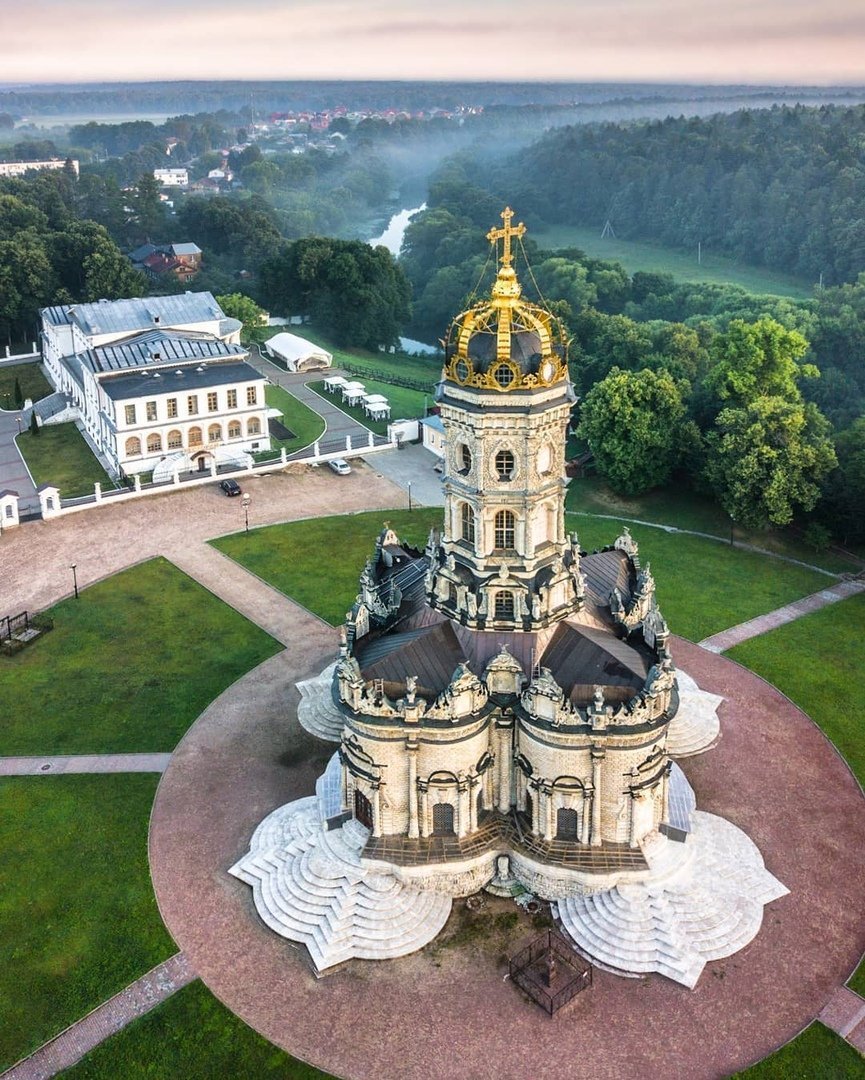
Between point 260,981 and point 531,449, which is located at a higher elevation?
point 531,449

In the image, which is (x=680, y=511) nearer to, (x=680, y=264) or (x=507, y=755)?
(x=507, y=755)

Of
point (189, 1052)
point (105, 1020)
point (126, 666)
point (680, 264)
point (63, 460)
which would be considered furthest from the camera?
point (680, 264)

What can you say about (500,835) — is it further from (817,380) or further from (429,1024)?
(817,380)

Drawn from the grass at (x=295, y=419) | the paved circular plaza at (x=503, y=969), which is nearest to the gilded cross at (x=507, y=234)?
the paved circular plaza at (x=503, y=969)

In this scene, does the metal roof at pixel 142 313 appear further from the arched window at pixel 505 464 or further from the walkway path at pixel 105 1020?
the walkway path at pixel 105 1020

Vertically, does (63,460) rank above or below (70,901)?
below

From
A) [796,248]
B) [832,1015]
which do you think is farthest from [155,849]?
[796,248]

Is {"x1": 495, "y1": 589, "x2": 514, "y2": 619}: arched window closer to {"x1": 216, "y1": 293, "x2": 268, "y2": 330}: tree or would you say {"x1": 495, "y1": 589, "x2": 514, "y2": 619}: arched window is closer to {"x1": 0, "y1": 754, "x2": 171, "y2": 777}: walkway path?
{"x1": 0, "y1": 754, "x2": 171, "y2": 777}: walkway path

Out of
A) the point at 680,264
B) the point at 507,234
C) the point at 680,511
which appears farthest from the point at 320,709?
the point at 680,264

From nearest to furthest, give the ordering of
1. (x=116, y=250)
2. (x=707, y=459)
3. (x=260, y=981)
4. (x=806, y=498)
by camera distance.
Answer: (x=260, y=981), (x=806, y=498), (x=707, y=459), (x=116, y=250)
